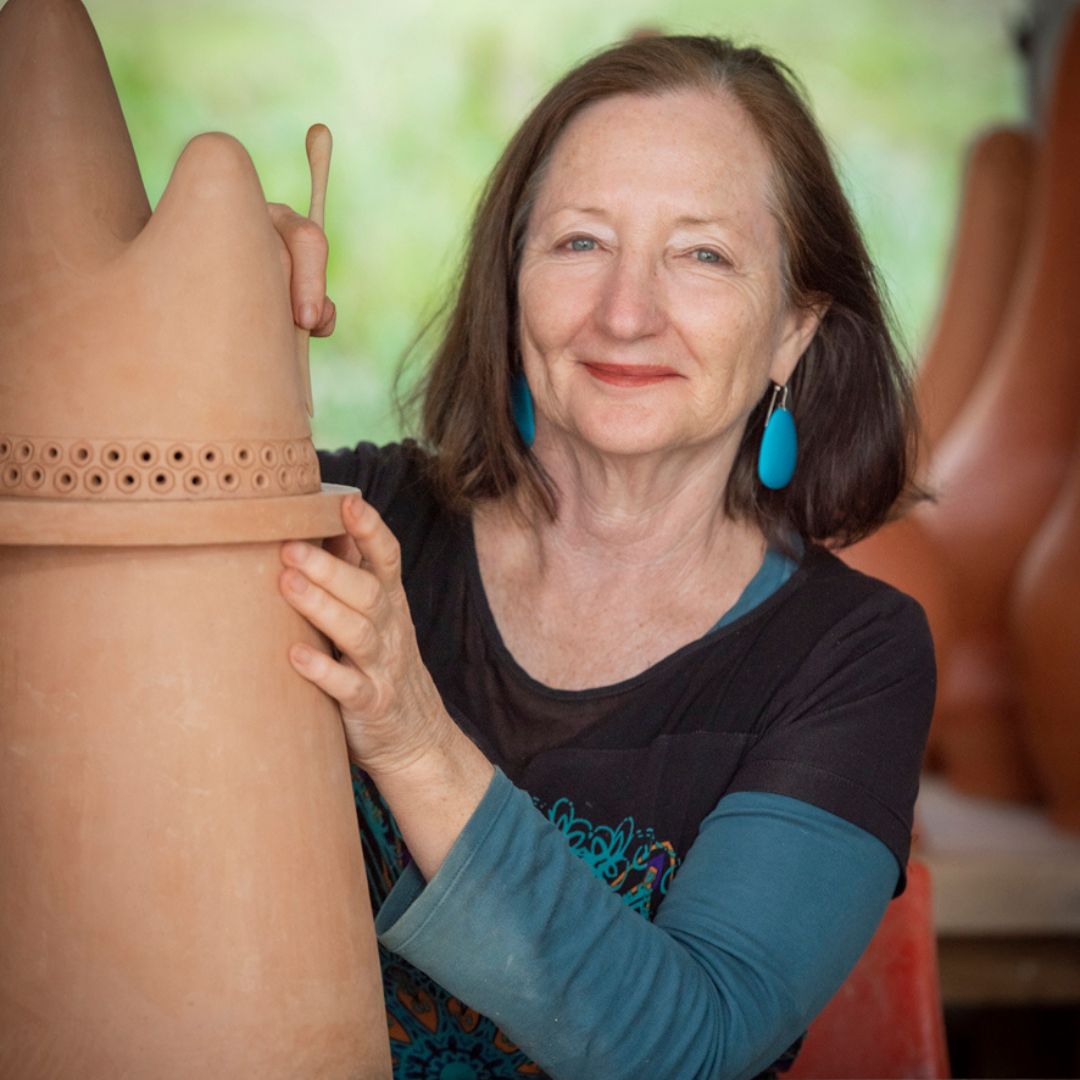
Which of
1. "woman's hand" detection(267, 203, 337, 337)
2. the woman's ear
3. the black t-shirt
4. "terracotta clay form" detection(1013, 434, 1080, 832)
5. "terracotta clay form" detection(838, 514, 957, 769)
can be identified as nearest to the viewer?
"woman's hand" detection(267, 203, 337, 337)

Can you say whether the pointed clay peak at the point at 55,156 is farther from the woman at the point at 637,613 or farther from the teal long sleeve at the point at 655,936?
the teal long sleeve at the point at 655,936

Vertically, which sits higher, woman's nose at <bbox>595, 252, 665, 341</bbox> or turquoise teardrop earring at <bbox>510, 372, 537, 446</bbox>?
woman's nose at <bbox>595, 252, 665, 341</bbox>

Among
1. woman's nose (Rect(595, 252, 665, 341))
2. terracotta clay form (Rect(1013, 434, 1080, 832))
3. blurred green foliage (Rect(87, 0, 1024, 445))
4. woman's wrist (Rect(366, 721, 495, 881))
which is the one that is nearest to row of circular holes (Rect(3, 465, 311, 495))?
woman's wrist (Rect(366, 721, 495, 881))

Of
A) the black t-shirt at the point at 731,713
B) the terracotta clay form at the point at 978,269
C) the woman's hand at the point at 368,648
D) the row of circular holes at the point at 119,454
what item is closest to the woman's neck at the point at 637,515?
the black t-shirt at the point at 731,713

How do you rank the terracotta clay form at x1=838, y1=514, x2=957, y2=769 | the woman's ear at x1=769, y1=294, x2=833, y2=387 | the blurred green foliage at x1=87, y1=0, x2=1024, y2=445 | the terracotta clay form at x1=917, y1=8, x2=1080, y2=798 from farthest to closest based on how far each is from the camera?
the blurred green foliage at x1=87, y1=0, x2=1024, y2=445
the terracotta clay form at x1=917, y1=8, x2=1080, y2=798
the terracotta clay form at x1=838, y1=514, x2=957, y2=769
the woman's ear at x1=769, y1=294, x2=833, y2=387

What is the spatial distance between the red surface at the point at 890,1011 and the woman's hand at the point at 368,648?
0.78m

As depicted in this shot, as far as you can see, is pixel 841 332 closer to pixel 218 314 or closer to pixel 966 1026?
pixel 218 314

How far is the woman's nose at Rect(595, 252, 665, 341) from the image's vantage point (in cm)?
139

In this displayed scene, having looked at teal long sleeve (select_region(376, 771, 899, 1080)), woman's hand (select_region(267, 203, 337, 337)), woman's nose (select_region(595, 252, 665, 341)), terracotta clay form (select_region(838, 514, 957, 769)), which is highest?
woman's hand (select_region(267, 203, 337, 337))

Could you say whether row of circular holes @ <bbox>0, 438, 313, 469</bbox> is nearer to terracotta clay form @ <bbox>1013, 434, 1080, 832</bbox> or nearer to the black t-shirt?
the black t-shirt

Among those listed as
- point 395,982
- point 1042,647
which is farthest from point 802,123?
point 1042,647

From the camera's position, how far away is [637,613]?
156 cm

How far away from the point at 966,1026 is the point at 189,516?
2628mm

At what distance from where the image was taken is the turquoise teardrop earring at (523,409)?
5.49ft
